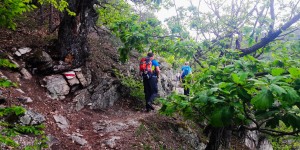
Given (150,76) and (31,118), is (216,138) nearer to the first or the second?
(150,76)

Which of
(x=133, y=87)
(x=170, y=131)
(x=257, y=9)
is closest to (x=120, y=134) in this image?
(x=170, y=131)

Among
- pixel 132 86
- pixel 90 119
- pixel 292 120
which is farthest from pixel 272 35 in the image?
pixel 90 119

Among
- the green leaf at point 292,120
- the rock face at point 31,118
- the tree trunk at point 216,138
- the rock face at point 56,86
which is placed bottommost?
the tree trunk at point 216,138

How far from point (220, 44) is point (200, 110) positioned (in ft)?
12.8

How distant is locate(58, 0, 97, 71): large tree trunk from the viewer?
818 cm

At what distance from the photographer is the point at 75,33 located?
27.5 ft

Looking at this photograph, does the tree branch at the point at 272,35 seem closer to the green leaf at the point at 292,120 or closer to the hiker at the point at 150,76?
the hiker at the point at 150,76

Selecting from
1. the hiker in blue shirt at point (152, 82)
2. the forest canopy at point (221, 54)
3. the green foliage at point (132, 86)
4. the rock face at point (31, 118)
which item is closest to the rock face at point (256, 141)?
the forest canopy at point (221, 54)

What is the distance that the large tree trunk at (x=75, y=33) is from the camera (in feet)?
26.8

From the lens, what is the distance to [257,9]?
930 centimetres

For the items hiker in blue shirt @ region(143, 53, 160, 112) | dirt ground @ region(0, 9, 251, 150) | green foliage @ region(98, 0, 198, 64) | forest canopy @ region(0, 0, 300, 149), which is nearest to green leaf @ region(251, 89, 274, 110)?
forest canopy @ region(0, 0, 300, 149)

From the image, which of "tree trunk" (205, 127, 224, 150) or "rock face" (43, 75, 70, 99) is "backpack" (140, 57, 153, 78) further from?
"tree trunk" (205, 127, 224, 150)

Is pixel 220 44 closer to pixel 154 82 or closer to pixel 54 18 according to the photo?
pixel 154 82

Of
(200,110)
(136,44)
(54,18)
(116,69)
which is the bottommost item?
(200,110)
